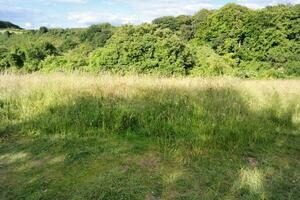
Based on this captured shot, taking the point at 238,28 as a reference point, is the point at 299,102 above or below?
below

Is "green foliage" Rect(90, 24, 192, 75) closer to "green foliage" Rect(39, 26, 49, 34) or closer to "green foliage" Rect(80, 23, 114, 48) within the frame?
"green foliage" Rect(80, 23, 114, 48)

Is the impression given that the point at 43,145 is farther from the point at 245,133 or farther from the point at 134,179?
the point at 245,133

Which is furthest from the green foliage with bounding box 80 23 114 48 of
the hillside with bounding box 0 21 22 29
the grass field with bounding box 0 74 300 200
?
the grass field with bounding box 0 74 300 200

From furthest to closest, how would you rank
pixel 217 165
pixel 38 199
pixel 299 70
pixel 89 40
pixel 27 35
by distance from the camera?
pixel 27 35, pixel 89 40, pixel 299 70, pixel 217 165, pixel 38 199

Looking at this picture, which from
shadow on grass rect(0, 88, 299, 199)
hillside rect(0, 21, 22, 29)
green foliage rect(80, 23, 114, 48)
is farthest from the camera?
hillside rect(0, 21, 22, 29)

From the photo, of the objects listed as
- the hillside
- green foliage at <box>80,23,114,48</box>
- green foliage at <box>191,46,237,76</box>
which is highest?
the hillside

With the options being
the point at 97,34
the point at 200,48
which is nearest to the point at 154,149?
the point at 200,48

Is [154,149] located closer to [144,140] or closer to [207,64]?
[144,140]

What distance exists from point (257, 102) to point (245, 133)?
6.99 ft

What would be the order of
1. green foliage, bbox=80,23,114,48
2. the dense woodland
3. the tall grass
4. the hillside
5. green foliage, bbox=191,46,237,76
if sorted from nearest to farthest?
1. the tall grass
2. the dense woodland
3. green foliage, bbox=191,46,237,76
4. green foliage, bbox=80,23,114,48
5. the hillside

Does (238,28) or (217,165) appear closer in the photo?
(217,165)

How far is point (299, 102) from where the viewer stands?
7461mm

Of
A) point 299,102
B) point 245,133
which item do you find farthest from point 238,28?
point 245,133

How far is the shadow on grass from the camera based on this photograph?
3529 millimetres
